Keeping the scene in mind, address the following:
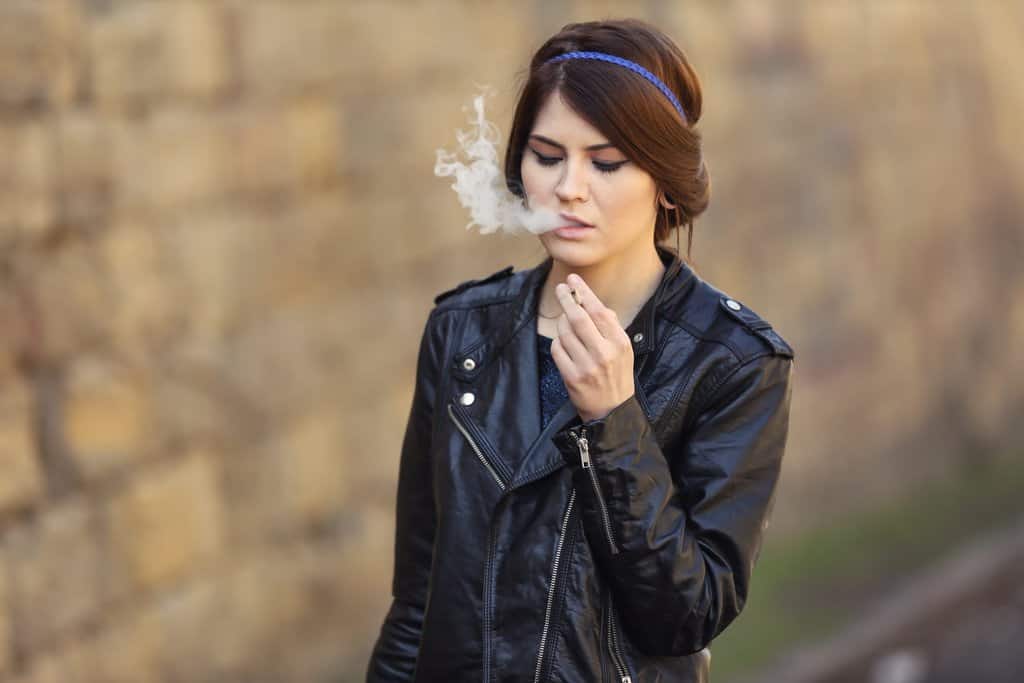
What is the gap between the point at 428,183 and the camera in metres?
6.04

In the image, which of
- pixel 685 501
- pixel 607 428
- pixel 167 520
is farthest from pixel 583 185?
pixel 167 520

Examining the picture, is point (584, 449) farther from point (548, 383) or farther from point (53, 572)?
point (53, 572)

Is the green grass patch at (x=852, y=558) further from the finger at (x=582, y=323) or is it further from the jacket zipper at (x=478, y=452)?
the finger at (x=582, y=323)

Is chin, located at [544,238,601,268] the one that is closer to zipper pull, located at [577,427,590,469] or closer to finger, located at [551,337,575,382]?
finger, located at [551,337,575,382]

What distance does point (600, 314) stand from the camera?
238 centimetres

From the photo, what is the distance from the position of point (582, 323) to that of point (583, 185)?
23cm

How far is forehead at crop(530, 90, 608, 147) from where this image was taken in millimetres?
2475

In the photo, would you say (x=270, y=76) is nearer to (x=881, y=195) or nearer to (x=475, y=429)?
(x=475, y=429)

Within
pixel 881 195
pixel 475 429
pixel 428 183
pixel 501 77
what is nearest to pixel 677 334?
pixel 475 429

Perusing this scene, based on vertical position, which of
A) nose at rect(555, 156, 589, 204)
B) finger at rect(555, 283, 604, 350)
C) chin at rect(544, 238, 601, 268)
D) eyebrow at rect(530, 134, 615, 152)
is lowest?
finger at rect(555, 283, 604, 350)

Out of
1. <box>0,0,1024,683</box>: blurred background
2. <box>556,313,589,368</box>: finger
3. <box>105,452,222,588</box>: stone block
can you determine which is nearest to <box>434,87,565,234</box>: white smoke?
<box>556,313,589,368</box>: finger

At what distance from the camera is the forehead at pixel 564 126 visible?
8.12ft

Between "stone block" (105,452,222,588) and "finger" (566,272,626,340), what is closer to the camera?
"finger" (566,272,626,340)

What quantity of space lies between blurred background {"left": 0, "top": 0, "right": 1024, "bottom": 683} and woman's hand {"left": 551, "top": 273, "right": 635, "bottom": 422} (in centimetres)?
157
